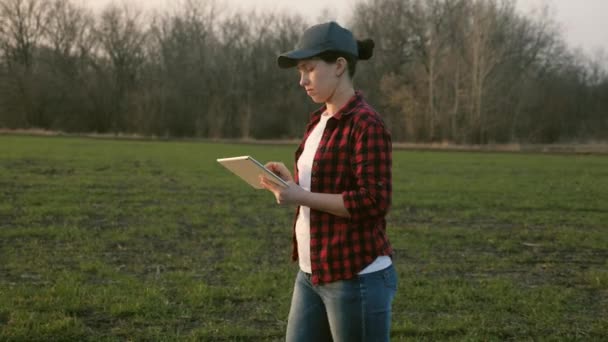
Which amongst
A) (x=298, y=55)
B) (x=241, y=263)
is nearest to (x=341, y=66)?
(x=298, y=55)

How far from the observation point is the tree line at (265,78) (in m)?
49.8

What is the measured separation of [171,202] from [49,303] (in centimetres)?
761

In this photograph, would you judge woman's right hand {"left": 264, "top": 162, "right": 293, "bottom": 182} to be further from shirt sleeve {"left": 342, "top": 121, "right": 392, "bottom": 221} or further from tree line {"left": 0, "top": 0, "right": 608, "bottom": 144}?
tree line {"left": 0, "top": 0, "right": 608, "bottom": 144}

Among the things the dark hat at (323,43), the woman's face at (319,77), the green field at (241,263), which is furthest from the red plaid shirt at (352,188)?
the green field at (241,263)

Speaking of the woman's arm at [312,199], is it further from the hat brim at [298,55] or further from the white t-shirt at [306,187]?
the hat brim at [298,55]

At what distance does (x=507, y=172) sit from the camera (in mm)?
23781

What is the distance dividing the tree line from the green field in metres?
34.7

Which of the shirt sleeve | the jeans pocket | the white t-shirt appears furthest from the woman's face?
the jeans pocket

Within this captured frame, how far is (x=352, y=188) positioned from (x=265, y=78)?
59265mm

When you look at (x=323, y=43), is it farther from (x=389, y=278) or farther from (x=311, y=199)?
(x=389, y=278)

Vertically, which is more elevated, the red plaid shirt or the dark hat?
the dark hat

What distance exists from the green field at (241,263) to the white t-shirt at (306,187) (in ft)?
8.15

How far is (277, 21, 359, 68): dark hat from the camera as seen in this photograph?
2451 millimetres

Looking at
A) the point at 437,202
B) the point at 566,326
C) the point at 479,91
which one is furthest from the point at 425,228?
the point at 479,91
